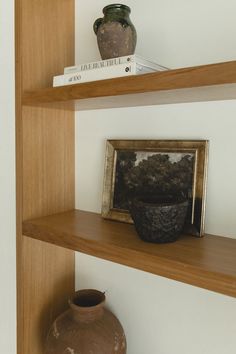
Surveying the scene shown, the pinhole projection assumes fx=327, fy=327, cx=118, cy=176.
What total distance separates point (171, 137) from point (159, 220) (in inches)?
11.4

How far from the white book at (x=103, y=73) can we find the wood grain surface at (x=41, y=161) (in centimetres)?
17

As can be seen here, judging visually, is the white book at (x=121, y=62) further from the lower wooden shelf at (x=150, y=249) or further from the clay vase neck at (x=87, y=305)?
the clay vase neck at (x=87, y=305)

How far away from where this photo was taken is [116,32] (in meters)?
0.86

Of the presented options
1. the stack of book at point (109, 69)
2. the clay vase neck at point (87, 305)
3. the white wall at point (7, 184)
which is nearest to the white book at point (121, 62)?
the stack of book at point (109, 69)

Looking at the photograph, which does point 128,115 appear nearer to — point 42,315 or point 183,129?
point 183,129

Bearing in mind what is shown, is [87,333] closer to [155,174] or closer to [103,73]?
[155,174]

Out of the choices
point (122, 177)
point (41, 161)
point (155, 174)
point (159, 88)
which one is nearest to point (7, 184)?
point (41, 161)

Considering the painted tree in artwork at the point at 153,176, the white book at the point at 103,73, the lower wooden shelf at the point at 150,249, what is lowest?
the lower wooden shelf at the point at 150,249

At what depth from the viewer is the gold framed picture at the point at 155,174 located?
881 millimetres

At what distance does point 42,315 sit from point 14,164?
53cm

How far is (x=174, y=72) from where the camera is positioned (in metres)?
0.69

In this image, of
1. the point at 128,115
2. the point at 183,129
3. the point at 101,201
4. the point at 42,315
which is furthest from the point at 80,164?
the point at 42,315

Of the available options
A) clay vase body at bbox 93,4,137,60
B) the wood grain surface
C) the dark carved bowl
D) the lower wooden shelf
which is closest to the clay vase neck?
the wood grain surface

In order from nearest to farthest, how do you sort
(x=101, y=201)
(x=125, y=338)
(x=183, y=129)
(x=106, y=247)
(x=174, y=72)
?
(x=174, y=72) → (x=106, y=247) → (x=183, y=129) → (x=125, y=338) → (x=101, y=201)
